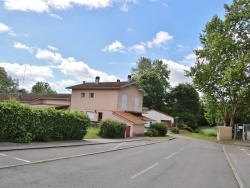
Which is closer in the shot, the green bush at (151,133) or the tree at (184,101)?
the green bush at (151,133)

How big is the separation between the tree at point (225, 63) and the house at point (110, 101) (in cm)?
992

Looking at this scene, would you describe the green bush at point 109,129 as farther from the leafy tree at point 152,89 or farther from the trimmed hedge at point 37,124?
the leafy tree at point 152,89

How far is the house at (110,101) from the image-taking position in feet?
139

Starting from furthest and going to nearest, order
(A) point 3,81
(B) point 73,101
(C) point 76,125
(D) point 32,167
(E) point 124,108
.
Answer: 1. (A) point 3,81
2. (B) point 73,101
3. (E) point 124,108
4. (C) point 76,125
5. (D) point 32,167

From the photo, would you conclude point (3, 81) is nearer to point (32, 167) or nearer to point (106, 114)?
point (106, 114)

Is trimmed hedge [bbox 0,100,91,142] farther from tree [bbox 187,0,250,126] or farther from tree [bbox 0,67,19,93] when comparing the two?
tree [bbox 0,67,19,93]

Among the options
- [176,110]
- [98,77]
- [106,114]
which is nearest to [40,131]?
[106,114]

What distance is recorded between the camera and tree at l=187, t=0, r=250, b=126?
124 feet

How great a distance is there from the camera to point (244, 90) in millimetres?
41625

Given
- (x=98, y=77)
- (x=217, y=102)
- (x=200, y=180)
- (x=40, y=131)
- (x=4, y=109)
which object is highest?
(x=98, y=77)

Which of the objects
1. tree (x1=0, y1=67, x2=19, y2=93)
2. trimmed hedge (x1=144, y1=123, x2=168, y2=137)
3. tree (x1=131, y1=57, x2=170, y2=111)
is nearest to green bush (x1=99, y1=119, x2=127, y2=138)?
trimmed hedge (x1=144, y1=123, x2=168, y2=137)

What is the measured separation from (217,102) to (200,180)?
3907 centimetres

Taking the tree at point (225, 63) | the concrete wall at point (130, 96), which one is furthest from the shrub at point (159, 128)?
the tree at point (225, 63)

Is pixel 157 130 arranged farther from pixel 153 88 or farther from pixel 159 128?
pixel 153 88
